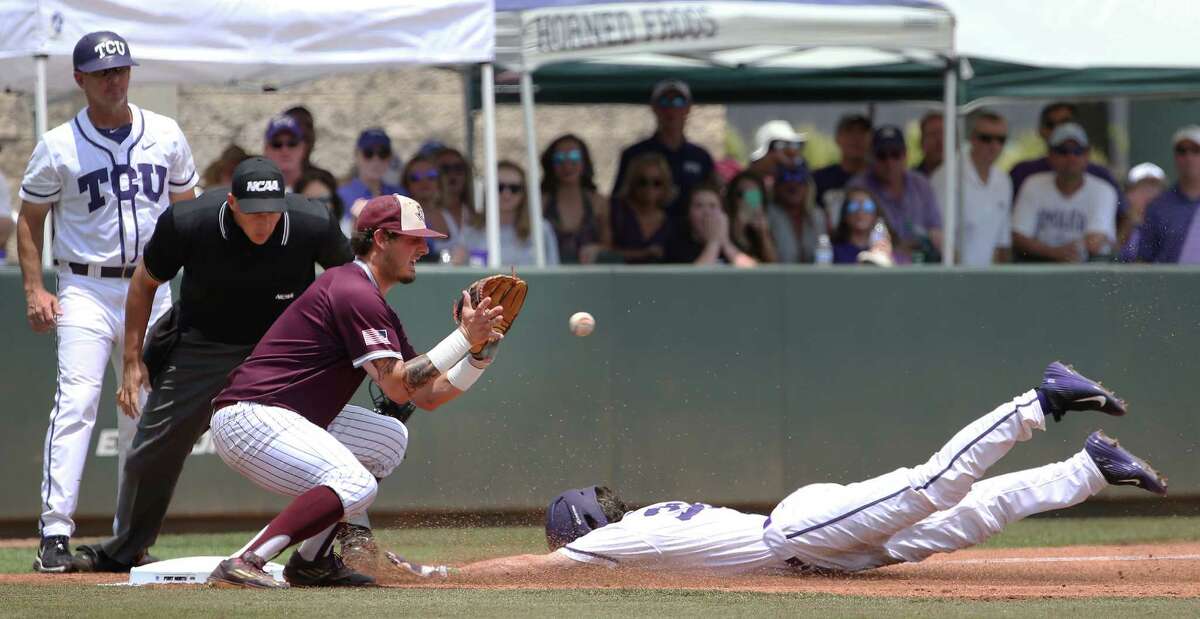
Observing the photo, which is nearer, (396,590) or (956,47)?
(396,590)

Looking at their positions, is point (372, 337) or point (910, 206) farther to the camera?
point (910, 206)

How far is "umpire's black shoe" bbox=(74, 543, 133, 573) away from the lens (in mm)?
6785

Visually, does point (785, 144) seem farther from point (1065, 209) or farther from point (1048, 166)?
point (1065, 209)

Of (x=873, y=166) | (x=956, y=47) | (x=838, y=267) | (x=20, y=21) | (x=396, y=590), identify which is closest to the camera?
(x=396, y=590)

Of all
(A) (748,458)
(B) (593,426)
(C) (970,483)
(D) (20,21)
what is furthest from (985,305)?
(D) (20,21)

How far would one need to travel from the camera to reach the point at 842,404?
29.2 feet

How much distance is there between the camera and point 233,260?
6566 mm

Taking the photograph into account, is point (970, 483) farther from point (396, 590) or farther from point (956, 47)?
point (956, 47)

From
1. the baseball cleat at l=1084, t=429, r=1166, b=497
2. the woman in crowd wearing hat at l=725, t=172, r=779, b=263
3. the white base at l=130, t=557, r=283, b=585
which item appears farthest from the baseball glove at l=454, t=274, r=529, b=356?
the woman in crowd wearing hat at l=725, t=172, r=779, b=263

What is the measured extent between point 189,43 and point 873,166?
486 centimetres

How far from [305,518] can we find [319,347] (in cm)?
61

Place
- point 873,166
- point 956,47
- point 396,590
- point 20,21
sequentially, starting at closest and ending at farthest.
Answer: point 396,590, point 20,21, point 956,47, point 873,166

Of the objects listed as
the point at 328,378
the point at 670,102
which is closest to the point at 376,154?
the point at 670,102

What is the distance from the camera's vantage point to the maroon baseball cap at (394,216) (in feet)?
19.1
